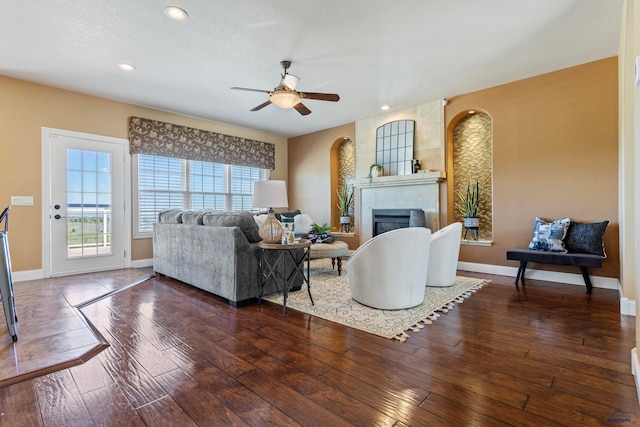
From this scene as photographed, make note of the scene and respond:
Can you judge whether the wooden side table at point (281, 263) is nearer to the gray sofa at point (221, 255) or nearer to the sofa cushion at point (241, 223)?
the gray sofa at point (221, 255)

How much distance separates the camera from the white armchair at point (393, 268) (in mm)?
2750

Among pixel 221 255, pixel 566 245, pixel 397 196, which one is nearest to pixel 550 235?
pixel 566 245

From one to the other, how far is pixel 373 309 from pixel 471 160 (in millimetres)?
3417

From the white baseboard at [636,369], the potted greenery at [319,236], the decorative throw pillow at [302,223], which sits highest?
the decorative throw pillow at [302,223]

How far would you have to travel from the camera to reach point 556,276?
13.1ft

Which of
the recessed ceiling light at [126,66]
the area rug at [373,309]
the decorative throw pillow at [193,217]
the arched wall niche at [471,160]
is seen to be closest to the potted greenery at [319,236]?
the area rug at [373,309]

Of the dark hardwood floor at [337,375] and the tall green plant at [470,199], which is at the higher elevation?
the tall green plant at [470,199]

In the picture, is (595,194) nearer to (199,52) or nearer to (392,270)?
(392,270)

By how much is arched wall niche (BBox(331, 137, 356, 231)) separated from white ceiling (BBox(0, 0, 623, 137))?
6.76ft

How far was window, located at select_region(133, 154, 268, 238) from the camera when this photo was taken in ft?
17.5

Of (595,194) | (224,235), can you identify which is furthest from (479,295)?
(224,235)

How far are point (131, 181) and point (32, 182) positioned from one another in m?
1.23

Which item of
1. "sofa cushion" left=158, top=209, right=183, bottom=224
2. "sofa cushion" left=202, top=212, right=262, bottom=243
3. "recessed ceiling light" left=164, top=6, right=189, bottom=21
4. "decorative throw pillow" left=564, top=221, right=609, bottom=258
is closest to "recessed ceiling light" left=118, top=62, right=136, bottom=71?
"recessed ceiling light" left=164, top=6, right=189, bottom=21

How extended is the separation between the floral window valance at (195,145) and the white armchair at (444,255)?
455 cm
